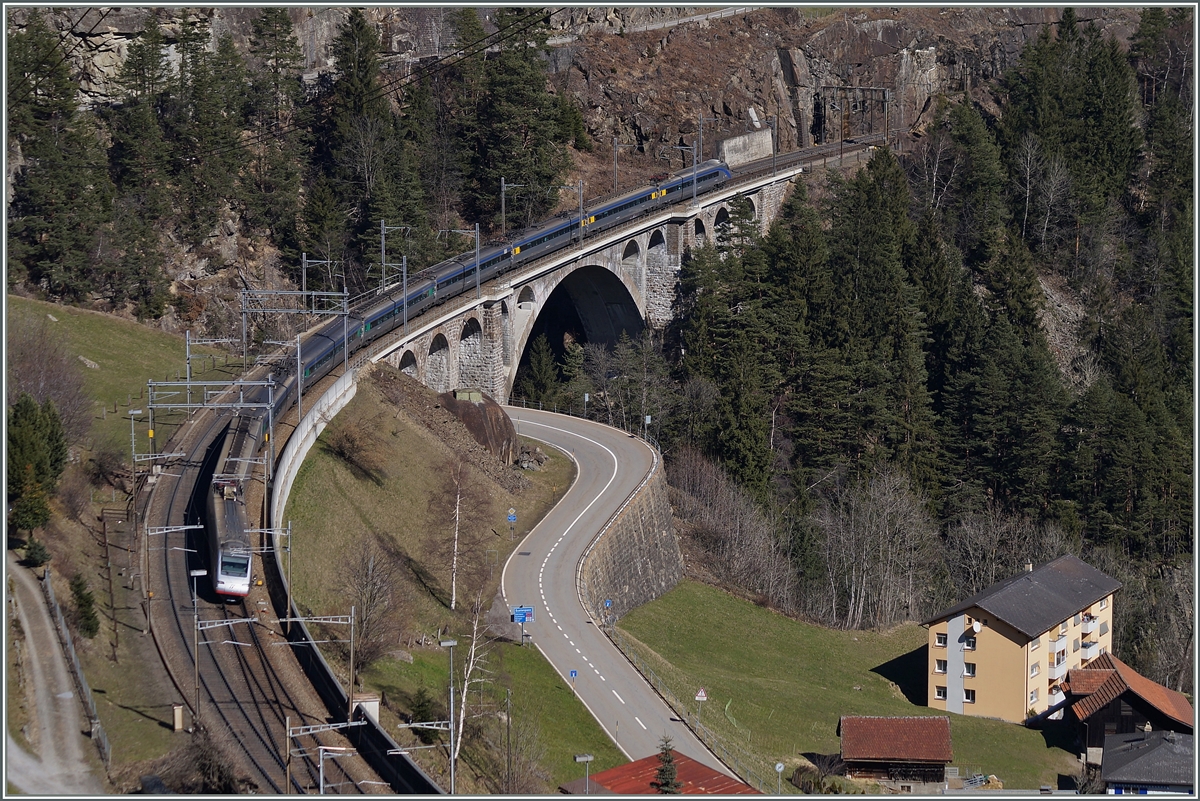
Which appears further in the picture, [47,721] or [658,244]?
[658,244]

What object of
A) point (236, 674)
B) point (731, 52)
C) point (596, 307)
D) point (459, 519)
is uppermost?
point (731, 52)

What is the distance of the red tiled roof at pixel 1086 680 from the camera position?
73.8 m

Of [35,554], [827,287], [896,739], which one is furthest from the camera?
[827,287]

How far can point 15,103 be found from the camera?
9412cm

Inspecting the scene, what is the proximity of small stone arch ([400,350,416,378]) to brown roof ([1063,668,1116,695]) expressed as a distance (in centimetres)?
3787

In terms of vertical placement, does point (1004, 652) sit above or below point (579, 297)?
below

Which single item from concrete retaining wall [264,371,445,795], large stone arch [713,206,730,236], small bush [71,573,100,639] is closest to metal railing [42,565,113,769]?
small bush [71,573,100,639]

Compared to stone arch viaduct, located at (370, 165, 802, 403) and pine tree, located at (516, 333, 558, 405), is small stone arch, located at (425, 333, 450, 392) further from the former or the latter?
pine tree, located at (516, 333, 558, 405)

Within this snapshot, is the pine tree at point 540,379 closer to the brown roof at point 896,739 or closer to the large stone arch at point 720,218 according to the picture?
the large stone arch at point 720,218

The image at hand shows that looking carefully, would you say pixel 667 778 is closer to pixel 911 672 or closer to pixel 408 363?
pixel 911 672

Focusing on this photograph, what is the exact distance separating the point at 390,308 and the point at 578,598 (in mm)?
25208

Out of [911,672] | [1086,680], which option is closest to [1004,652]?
[1086,680]

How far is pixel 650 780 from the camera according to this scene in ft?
170

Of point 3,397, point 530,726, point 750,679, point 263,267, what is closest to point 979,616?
point 750,679
